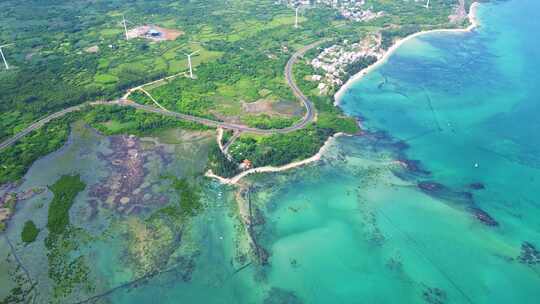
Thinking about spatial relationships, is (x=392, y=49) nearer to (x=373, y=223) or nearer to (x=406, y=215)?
(x=406, y=215)

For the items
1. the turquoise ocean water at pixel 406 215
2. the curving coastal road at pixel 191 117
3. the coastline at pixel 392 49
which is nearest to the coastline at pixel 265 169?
the turquoise ocean water at pixel 406 215

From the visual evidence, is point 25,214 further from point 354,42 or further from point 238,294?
point 354,42

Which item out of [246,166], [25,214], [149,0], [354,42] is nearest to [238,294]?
[246,166]

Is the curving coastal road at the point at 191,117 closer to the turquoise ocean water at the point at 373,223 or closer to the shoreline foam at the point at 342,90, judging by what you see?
the shoreline foam at the point at 342,90

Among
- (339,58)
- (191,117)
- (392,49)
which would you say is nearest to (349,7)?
(392,49)

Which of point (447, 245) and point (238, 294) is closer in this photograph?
point (238, 294)

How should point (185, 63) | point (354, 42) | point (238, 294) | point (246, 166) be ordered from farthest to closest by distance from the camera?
point (354, 42) < point (185, 63) < point (246, 166) < point (238, 294)
